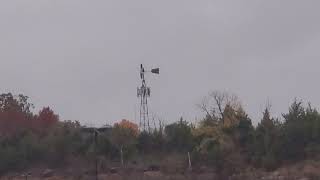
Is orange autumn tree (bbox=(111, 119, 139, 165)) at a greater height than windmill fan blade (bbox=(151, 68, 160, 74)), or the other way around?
windmill fan blade (bbox=(151, 68, 160, 74))

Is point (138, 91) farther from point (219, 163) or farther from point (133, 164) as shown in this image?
point (219, 163)

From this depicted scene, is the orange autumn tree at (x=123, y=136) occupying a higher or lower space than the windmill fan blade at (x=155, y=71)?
lower

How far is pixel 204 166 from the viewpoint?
48156 millimetres

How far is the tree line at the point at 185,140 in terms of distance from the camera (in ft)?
164

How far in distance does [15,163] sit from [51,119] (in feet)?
47.3

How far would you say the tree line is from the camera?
164 feet

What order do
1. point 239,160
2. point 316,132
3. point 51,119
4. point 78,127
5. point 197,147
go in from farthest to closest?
point 51,119, point 78,127, point 197,147, point 316,132, point 239,160

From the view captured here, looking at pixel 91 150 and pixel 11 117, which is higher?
pixel 11 117

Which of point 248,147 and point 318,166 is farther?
point 248,147

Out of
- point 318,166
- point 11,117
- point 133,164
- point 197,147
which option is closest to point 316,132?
point 318,166

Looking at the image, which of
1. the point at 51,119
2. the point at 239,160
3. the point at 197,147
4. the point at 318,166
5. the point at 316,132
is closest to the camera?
the point at 318,166

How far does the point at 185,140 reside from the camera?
2256 inches

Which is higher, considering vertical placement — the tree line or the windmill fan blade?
the windmill fan blade

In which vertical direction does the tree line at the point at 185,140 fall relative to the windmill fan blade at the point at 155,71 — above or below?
below
